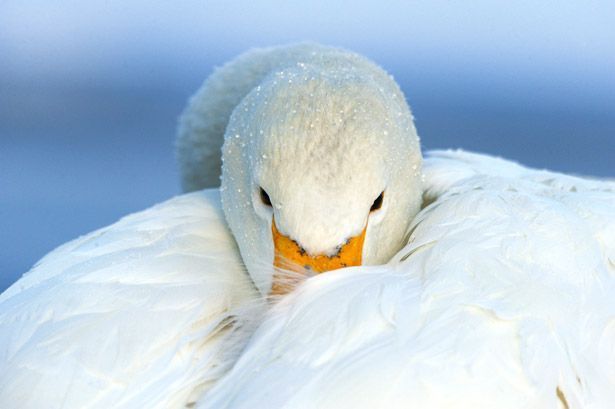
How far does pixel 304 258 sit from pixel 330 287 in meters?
0.23

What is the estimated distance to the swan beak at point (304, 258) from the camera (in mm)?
1500

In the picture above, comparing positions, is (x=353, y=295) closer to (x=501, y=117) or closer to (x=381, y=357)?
(x=381, y=357)

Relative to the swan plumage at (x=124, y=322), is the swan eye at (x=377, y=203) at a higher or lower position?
higher

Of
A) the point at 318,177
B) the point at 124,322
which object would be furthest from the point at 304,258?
the point at 124,322

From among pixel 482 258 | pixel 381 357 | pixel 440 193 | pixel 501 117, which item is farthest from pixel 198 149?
pixel 501 117

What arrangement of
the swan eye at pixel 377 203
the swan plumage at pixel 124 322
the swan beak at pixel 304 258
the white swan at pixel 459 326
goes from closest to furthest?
the white swan at pixel 459 326
the swan plumage at pixel 124 322
the swan beak at pixel 304 258
the swan eye at pixel 377 203

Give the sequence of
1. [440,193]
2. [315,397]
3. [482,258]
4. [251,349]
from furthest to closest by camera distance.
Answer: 1. [440,193]
2. [482,258]
3. [251,349]
4. [315,397]

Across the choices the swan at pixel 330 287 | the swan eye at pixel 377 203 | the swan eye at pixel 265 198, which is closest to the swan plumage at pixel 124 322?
the swan at pixel 330 287

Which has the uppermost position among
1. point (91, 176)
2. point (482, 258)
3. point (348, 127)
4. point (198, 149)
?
point (348, 127)

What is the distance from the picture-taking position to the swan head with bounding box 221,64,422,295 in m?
1.55

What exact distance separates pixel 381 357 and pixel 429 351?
62 mm

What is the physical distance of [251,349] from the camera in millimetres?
1239

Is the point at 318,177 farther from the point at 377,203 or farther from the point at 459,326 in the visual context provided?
the point at 459,326

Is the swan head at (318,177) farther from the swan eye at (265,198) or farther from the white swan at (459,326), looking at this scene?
the white swan at (459,326)
